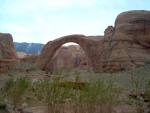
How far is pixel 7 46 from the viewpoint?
36.7m

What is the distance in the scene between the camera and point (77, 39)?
26625 mm

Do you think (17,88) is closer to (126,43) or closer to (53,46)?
(126,43)

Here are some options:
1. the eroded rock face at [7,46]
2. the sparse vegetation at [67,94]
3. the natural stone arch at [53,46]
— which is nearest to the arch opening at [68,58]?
the eroded rock face at [7,46]

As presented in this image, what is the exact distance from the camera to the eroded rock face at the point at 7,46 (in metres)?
34.9

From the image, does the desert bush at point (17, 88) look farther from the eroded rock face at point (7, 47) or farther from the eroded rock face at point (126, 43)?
the eroded rock face at point (7, 47)

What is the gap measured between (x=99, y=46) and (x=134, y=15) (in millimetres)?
4883

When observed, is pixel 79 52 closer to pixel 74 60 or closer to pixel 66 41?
pixel 74 60

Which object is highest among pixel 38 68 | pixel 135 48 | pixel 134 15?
pixel 134 15

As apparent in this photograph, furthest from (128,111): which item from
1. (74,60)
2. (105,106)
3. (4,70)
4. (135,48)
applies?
(74,60)

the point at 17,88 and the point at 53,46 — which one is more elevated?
the point at 53,46

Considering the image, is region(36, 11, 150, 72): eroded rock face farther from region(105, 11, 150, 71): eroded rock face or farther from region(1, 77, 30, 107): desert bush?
region(1, 77, 30, 107): desert bush

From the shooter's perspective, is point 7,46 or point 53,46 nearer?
point 53,46

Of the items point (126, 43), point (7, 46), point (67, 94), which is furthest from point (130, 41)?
point (7, 46)

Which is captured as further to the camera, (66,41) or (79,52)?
(79,52)
